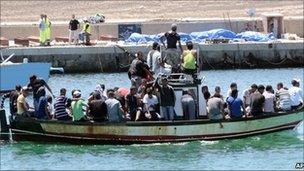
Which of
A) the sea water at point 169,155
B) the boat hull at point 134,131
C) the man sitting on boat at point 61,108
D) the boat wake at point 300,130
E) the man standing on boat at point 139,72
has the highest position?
the man standing on boat at point 139,72

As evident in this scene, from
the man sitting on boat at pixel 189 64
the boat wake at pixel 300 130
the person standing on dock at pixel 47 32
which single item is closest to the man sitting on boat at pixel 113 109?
the man sitting on boat at pixel 189 64

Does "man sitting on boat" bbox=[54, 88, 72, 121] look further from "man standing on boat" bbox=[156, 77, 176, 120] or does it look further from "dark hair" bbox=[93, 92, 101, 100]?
"man standing on boat" bbox=[156, 77, 176, 120]

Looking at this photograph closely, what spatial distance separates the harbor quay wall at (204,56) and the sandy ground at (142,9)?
592 inches

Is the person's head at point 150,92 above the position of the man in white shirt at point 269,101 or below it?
above

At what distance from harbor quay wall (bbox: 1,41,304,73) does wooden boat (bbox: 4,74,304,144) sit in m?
23.9

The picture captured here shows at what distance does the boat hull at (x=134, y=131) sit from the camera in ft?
124

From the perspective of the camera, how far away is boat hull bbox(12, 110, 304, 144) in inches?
1486

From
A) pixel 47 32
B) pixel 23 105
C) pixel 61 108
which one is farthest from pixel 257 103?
pixel 47 32

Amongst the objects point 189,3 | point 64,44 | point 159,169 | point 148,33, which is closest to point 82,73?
point 64,44

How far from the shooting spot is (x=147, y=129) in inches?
1485

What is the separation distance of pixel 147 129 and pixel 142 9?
45555 mm

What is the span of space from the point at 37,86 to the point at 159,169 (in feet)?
19.5

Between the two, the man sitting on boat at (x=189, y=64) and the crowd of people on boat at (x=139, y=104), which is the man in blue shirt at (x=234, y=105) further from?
the man sitting on boat at (x=189, y=64)

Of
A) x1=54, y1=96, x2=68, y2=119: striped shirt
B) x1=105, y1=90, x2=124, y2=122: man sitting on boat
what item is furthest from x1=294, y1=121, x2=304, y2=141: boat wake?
x1=54, y1=96, x2=68, y2=119: striped shirt
